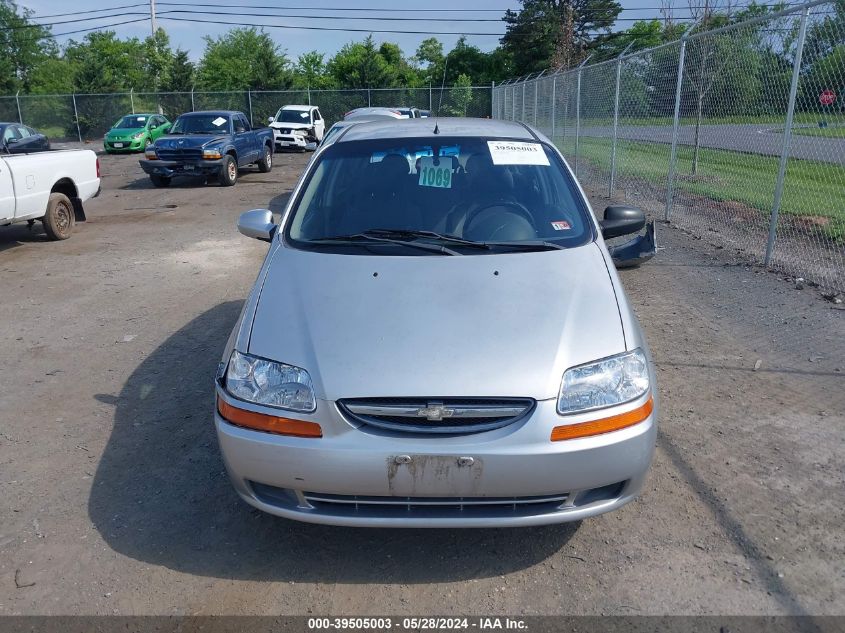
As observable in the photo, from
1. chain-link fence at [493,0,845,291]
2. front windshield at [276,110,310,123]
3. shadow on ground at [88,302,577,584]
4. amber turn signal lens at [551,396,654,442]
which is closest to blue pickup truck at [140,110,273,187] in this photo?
chain-link fence at [493,0,845,291]

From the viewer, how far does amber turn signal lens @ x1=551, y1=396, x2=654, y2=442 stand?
107 inches

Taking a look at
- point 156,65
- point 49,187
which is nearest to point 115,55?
point 156,65

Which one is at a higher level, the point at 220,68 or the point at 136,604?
the point at 220,68

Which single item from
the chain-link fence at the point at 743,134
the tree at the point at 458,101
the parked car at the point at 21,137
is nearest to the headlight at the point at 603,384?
the chain-link fence at the point at 743,134

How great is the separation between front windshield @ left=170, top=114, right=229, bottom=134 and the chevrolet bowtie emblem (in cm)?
1653

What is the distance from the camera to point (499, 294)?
321 centimetres

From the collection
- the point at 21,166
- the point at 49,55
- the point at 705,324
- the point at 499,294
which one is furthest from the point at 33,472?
the point at 49,55

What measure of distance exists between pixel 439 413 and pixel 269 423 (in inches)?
27.2

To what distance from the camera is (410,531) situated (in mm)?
3258

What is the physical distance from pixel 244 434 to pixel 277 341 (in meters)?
0.41

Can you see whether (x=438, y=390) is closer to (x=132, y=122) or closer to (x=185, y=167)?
(x=185, y=167)

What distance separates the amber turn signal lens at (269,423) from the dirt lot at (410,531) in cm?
66

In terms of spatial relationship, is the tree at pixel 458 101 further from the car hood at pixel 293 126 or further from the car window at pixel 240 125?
the car window at pixel 240 125

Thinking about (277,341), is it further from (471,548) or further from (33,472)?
(33,472)
